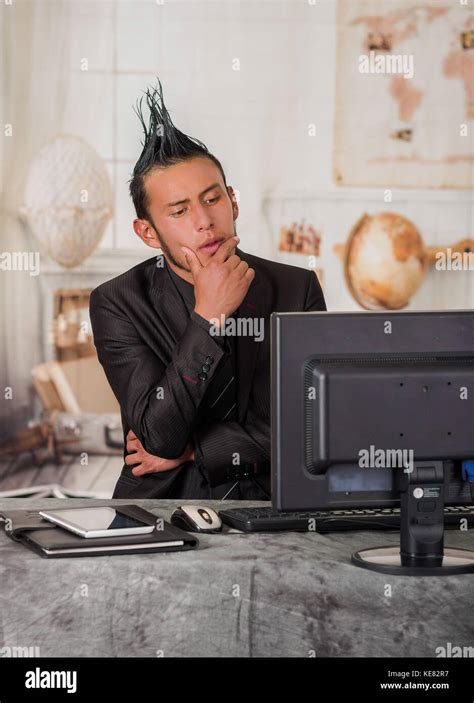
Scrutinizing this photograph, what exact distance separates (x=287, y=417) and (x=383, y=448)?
16 cm

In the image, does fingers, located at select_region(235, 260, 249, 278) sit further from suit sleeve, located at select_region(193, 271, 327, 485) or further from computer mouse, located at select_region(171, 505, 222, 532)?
computer mouse, located at select_region(171, 505, 222, 532)

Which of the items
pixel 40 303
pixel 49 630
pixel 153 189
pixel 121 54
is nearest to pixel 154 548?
pixel 49 630

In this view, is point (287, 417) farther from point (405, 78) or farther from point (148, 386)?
point (405, 78)

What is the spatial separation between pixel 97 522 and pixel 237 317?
0.90m

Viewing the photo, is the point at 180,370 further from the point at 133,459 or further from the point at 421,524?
the point at 421,524

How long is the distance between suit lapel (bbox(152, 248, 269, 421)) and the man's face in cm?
8

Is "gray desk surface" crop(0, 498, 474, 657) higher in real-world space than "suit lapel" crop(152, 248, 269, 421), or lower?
lower

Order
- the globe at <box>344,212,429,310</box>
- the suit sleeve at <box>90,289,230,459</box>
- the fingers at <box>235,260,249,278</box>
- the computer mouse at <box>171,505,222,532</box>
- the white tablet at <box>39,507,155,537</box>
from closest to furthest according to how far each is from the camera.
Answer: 1. the white tablet at <box>39,507,155,537</box>
2. the computer mouse at <box>171,505,222,532</box>
3. the suit sleeve at <box>90,289,230,459</box>
4. the fingers at <box>235,260,249,278</box>
5. the globe at <box>344,212,429,310</box>

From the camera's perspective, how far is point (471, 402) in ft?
5.18

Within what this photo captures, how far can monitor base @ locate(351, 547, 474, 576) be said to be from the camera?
5.07 ft

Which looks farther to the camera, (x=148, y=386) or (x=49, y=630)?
(x=148, y=386)

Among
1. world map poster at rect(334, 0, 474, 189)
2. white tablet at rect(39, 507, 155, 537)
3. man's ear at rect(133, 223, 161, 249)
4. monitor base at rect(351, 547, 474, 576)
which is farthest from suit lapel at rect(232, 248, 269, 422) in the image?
world map poster at rect(334, 0, 474, 189)

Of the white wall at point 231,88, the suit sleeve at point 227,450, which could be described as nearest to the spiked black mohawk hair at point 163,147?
the suit sleeve at point 227,450
